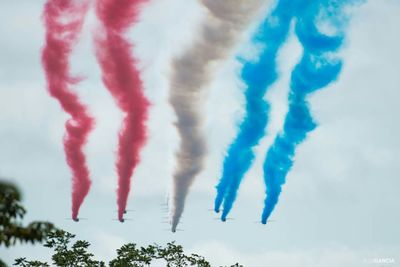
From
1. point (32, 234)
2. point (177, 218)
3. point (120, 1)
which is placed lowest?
point (32, 234)

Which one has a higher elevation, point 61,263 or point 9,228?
point 61,263

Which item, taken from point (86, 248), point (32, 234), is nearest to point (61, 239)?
point (86, 248)

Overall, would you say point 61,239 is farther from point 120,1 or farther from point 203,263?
point 120,1

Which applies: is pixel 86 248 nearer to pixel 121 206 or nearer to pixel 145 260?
pixel 145 260

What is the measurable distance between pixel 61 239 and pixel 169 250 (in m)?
11.4

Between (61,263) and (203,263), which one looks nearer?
(61,263)

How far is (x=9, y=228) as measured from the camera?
18922 millimetres

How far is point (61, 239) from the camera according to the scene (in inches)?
2864

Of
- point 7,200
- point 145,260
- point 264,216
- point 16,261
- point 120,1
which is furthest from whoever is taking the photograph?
point 145,260

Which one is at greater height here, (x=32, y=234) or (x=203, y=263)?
(x=203, y=263)

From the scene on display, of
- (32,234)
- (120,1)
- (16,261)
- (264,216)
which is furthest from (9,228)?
(16,261)

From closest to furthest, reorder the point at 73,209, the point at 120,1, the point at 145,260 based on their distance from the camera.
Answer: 1. the point at 120,1
2. the point at 73,209
3. the point at 145,260

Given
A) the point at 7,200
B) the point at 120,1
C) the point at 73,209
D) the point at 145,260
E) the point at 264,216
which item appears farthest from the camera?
the point at 145,260

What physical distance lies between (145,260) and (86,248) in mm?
6290
